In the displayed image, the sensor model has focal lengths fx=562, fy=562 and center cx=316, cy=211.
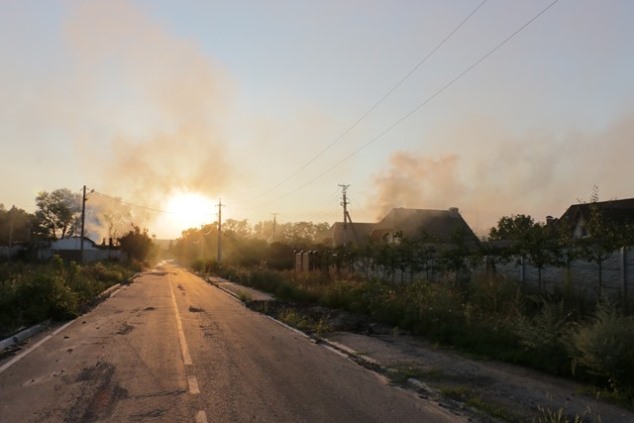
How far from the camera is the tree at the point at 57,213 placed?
111 metres

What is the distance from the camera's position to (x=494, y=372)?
9.48 m

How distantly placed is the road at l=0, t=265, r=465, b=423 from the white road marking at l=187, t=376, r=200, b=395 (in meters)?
0.02

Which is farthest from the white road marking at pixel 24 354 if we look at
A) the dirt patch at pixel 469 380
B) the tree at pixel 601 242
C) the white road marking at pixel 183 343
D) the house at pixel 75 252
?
the house at pixel 75 252

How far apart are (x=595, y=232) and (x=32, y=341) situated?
13.8m

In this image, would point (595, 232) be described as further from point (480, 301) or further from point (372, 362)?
point (372, 362)


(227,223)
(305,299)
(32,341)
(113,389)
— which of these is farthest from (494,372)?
(227,223)

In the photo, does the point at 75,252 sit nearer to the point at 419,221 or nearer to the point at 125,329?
the point at 419,221

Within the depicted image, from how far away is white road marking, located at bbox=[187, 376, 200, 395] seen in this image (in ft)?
26.1

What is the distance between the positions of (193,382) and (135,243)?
266ft

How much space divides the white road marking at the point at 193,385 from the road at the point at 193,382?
0.02 m

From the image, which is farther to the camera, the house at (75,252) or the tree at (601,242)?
the house at (75,252)

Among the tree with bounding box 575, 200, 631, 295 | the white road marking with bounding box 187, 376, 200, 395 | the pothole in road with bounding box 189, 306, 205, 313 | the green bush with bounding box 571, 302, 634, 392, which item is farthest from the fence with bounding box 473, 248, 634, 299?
the pothole in road with bounding box 189, 306, 205, 313

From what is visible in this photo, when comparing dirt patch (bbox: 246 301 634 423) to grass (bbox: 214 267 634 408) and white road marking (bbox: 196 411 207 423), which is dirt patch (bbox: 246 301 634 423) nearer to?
grass (bbox: 214 267 634 408)

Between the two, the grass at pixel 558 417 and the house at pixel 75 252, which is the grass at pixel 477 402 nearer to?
the grass at pixel 558 417
